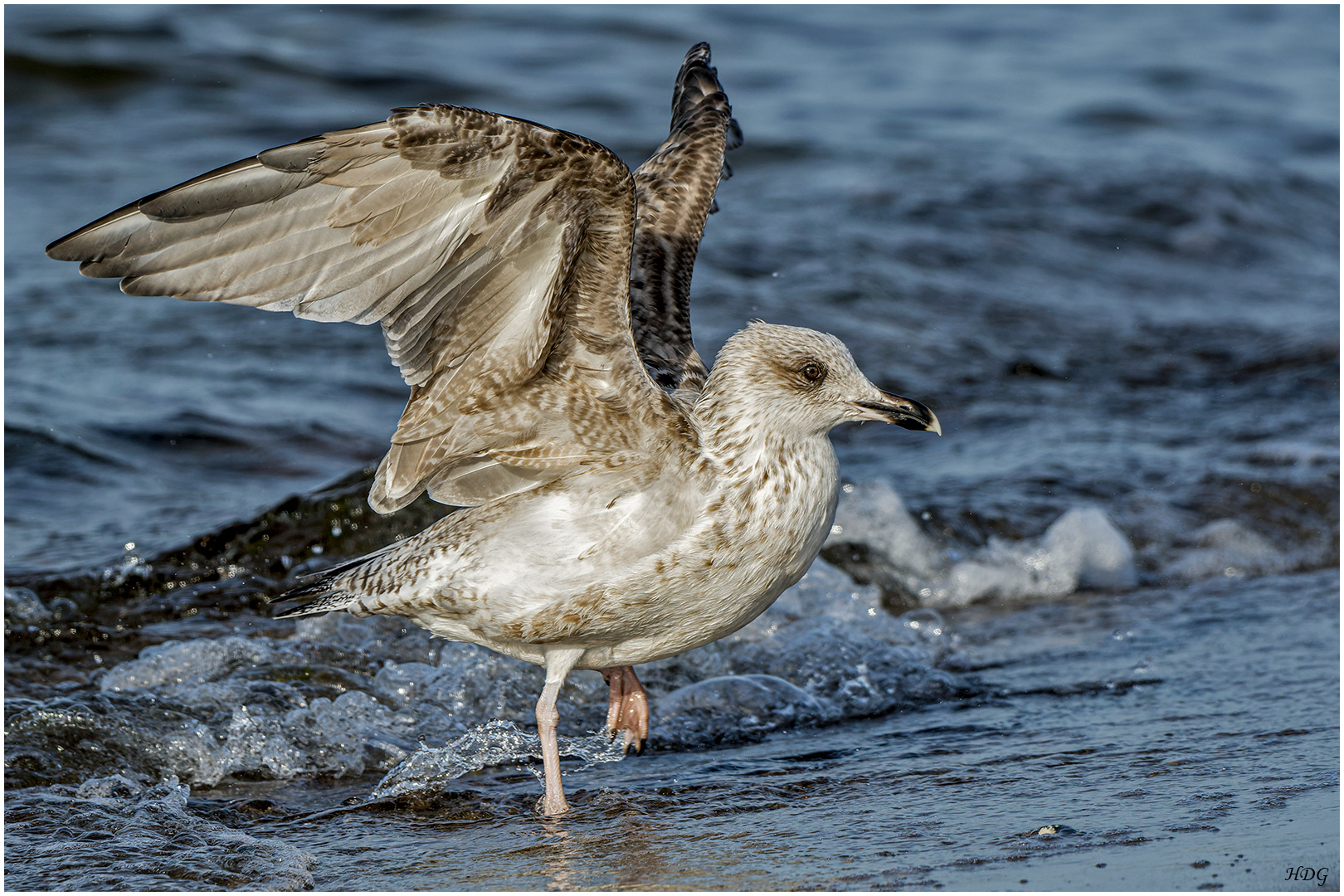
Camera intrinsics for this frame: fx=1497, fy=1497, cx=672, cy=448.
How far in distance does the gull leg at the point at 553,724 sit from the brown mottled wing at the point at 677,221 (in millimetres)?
886

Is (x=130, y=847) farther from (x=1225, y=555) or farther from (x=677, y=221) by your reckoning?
(x=1225, y=555)

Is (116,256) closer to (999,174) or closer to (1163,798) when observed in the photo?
(1163,798)

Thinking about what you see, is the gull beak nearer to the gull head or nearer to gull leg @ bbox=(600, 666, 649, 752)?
the gull head

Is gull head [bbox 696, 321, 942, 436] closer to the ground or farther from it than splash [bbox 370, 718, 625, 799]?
farther from it

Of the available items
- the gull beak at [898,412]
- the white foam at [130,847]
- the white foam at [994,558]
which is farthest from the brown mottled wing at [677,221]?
the white foam at [130,847]

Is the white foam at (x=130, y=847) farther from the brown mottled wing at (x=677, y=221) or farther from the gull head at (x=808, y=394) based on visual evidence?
the brown mottled wing at (x=677, y=221)

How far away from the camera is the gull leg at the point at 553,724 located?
404 centimetres

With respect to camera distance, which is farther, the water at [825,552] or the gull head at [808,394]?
the gull head at [808,394]

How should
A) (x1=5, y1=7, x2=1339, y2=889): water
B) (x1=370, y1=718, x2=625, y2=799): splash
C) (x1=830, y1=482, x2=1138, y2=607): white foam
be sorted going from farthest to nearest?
(x1=830, y1=482, x2=1138, y2=607): white foam → (x1=370, y1=718, x2=625, y2=799): splash → (x1=5, y1=7, x2=1339, y2=889): water

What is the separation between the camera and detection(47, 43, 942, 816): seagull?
3.65 meters

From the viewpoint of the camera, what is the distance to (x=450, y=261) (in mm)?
3801

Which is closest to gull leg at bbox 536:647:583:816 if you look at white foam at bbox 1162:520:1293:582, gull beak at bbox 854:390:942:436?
gull beak at bbox 854:390:942:436

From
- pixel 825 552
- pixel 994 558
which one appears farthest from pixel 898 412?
pixel 994 558

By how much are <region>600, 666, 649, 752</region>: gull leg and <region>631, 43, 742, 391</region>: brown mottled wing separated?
0.89 meters
